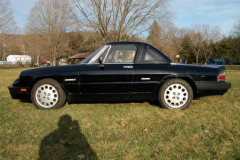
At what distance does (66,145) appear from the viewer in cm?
231

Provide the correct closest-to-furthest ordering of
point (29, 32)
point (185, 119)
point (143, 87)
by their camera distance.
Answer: point (185, 119) < point (143, 87) < point (29, 32)

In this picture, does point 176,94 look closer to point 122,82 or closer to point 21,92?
point 122,82

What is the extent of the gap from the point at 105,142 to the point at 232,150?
1.62 meters

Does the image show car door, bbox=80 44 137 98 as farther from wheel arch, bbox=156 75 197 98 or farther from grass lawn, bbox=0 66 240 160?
wheel arch, bbox=156 75 197 98

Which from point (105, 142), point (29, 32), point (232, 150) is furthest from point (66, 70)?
point (29, 32)

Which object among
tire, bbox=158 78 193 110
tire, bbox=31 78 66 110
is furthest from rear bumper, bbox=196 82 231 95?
tire, bbox=31 78 66 110

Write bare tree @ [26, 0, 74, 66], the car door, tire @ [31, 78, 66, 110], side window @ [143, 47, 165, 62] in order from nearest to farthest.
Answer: the car door < tire @ [31, 78, 66, 110] < side window @ [143, 47, 165, 62] < bare tree @ [26, 0, 74, 66]

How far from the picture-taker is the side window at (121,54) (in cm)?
392

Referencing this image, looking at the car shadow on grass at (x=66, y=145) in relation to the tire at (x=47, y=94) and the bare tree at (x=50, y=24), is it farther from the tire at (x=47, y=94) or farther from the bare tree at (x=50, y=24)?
the bare tree at (x=50, y=24)

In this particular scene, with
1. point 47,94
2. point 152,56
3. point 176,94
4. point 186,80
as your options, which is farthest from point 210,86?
point 47,94

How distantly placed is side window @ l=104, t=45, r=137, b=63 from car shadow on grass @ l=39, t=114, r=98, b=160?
5.73 ft

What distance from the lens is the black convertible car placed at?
12.2 feet

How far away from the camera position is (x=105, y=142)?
2.34 meters

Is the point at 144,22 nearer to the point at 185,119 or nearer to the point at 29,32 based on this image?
the point at 185,119
